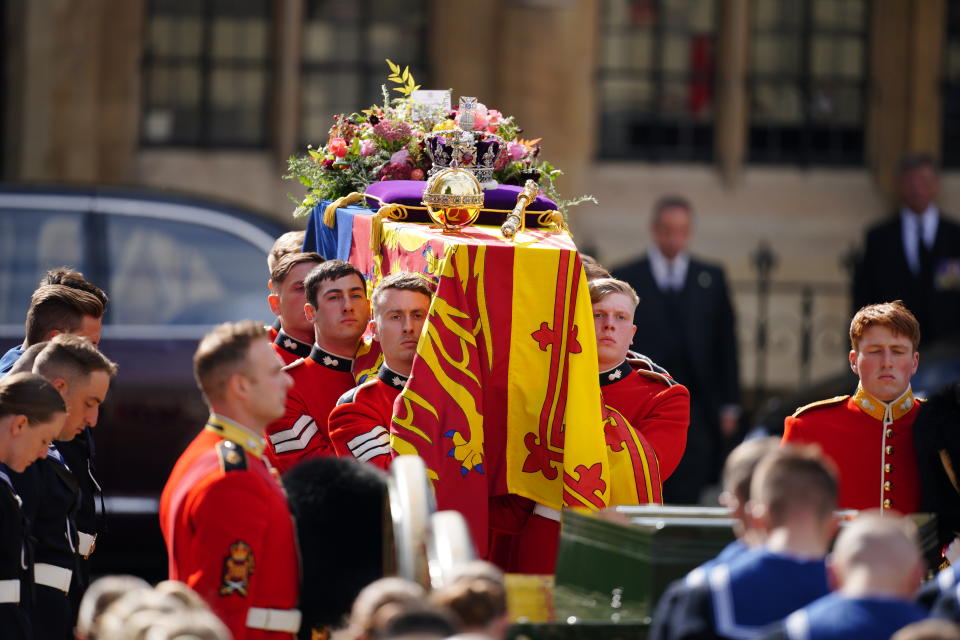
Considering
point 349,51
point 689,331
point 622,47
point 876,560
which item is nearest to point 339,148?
point 876,560

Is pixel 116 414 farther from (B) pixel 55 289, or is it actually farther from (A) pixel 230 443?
(A) pixel 230 443

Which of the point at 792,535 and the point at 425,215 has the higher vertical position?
the point at 425,215

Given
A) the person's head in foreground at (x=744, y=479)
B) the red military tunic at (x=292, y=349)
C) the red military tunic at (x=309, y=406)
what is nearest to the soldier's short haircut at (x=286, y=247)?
the red military tunic at (x=292, y=349)

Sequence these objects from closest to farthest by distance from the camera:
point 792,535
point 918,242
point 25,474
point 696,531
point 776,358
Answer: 1. point 792,535
2. point 696,531
3. point 25,474
4. point 918,242
5. point 776,358

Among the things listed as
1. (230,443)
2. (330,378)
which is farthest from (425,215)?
(230,443)

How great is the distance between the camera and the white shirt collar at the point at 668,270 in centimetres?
1094

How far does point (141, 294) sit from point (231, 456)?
4.82 m

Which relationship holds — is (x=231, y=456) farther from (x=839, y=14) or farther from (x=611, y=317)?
(x=839, y=14)

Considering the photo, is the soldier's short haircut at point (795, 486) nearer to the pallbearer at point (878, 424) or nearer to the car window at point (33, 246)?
the pallbearer at point (878, 424)

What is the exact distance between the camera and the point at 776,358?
14.1 m

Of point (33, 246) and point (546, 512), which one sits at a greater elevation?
point (33, 246)

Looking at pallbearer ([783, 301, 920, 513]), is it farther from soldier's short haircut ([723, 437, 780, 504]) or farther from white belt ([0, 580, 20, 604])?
white belt ([0, 580, 20, 604])

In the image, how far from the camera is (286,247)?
7309 millimetres

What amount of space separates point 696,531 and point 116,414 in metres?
4.93
